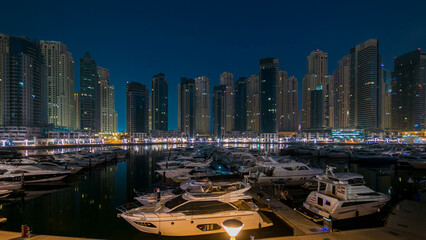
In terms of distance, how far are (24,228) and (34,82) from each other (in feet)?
511

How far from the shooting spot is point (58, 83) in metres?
188

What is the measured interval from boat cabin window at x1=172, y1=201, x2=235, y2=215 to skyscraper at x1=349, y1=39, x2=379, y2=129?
689 feet

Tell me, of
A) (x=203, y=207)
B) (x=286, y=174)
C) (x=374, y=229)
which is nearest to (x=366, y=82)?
(x=286, y=174)

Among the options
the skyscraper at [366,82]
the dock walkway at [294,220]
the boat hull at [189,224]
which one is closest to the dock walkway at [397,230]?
the dock walkway at [294,220]

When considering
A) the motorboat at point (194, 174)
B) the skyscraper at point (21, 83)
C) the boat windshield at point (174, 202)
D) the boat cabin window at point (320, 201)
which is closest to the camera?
the boat windshield at point (174, 202)

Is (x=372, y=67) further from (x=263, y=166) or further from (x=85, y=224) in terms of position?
(x=85, y=224)

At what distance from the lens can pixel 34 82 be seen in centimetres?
12662

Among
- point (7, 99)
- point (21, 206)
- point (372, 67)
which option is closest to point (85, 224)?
point (21, 206)

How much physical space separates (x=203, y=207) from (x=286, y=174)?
45.6ft

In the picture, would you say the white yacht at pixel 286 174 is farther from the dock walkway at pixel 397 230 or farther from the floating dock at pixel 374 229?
the dock walkway at pixel 397 230

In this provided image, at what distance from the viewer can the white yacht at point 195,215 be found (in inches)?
434

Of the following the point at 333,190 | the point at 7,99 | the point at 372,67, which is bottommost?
the point at 333,190

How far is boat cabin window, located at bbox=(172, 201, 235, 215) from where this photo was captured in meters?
11.4

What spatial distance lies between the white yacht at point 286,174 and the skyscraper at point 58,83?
20607 cm
